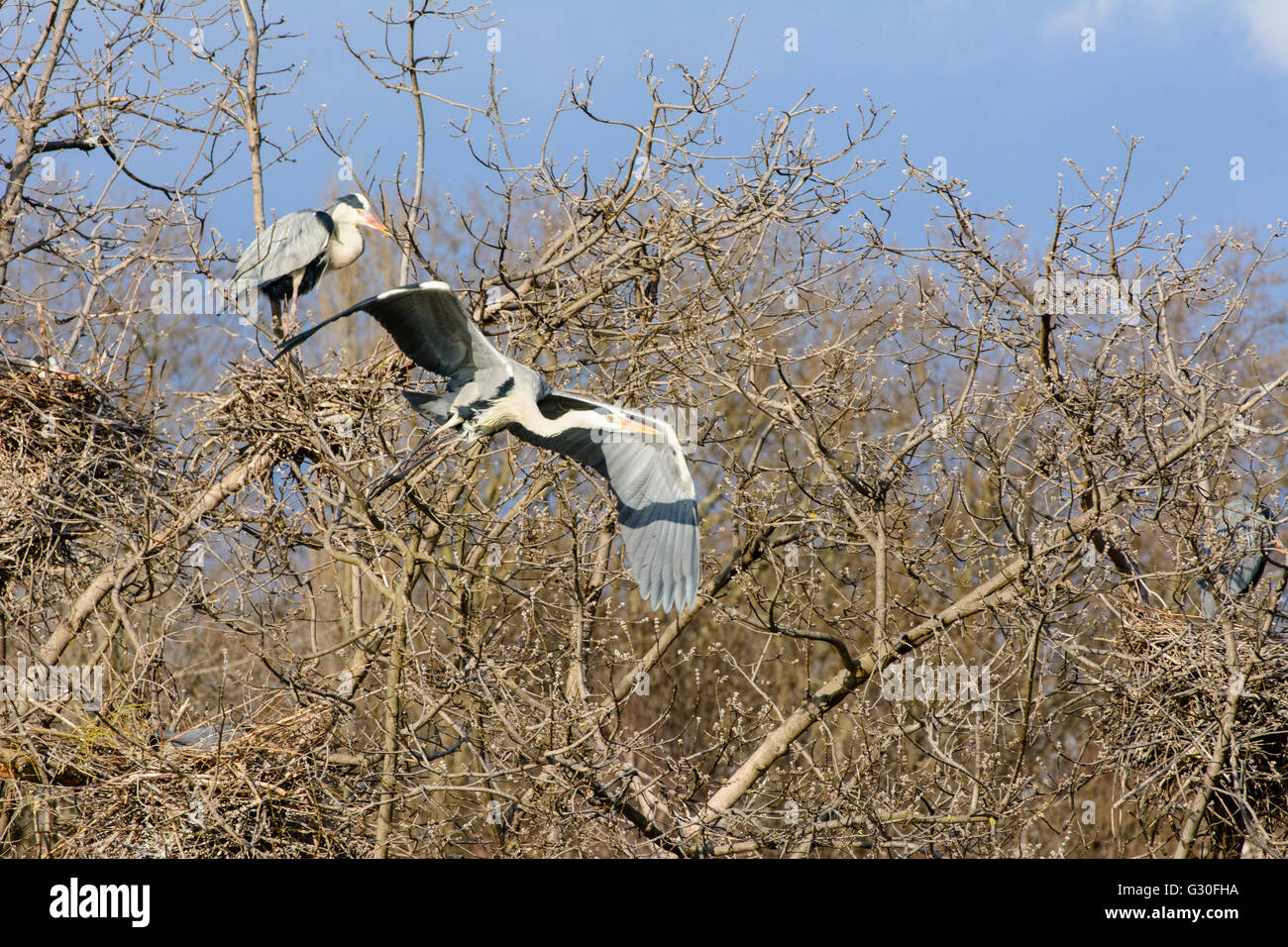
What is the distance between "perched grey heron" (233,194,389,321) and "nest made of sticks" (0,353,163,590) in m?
0.91

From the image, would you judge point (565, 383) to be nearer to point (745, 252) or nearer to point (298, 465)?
point (745, 252)

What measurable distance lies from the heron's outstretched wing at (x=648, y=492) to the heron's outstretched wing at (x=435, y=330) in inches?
14.4

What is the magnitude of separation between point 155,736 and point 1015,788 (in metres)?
3.23

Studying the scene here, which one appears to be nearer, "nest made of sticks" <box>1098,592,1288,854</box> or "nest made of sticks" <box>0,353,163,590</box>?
"nest made of sticks" <box>1098,592,1288,854</box>

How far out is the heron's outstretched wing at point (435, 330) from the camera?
17.5 ft

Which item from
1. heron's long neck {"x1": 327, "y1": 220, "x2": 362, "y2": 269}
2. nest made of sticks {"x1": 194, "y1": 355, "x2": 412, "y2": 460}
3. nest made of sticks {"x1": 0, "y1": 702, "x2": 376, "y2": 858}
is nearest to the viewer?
nest made of sticks {"x1": 0, "y1": 702, "x2": 376, "y2": 858}

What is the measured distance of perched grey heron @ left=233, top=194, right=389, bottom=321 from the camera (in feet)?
22.0

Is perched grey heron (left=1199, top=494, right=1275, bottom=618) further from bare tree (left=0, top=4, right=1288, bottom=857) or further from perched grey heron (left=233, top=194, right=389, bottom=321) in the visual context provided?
perched grey heron (left=233, top=194, right=389, bottom=321)

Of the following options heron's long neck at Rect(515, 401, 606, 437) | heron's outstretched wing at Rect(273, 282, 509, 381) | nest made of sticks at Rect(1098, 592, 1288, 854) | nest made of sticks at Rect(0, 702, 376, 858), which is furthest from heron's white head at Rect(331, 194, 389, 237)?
nest made of sticks at Rect(1098, 592, 1288, 854)

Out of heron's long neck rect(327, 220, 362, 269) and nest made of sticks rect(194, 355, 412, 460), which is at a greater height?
heron's long neck rect(327, 220, 362, 269)

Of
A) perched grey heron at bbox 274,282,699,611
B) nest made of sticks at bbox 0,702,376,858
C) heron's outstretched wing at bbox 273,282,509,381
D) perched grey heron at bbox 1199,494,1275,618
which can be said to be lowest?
nest made of sticks at bbox 0,702,376,858

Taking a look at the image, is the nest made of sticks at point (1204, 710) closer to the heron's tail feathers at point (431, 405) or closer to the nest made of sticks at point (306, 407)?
the heron's tail feathers at point (431, 405)

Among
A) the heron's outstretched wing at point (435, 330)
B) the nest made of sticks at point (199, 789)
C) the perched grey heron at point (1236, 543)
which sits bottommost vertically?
the nest made of sticks at point (199, 789)

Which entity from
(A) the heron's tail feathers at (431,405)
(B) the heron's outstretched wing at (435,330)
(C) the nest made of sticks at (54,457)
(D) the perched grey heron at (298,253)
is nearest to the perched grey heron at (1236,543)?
(B) the heron's outstretched wing at (435,330)
